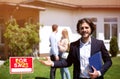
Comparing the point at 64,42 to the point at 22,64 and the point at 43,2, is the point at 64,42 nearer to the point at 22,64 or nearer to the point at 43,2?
the point at 22,64

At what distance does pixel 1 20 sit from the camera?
24.2 meters

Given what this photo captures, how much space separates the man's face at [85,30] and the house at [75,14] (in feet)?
62.4

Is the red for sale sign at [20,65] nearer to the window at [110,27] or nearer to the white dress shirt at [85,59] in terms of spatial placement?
the white dress shirt at [85,59]

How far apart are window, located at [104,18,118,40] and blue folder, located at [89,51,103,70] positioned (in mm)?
21895

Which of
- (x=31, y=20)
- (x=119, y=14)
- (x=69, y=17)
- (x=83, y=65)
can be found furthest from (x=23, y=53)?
(x=83, y=65)

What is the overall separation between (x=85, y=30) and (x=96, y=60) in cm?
43

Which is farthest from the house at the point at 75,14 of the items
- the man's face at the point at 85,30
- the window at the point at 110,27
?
the man's face at the point at 85,30

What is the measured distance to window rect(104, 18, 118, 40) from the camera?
2683 cm

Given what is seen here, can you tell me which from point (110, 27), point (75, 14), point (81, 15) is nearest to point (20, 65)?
point (75, 14)

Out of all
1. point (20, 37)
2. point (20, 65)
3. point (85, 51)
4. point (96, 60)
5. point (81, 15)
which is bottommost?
point (20, 65)

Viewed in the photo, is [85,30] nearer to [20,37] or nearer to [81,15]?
[20,37]

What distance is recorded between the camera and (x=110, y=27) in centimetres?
2684

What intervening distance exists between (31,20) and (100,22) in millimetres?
5236

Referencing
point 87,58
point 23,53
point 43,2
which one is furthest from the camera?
point 43,2
